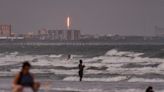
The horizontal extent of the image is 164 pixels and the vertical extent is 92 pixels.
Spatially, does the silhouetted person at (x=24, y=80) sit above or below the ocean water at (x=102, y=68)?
above

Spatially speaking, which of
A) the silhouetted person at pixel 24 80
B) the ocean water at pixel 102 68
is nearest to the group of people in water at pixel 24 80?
the silhouetted person at pixel 24 80

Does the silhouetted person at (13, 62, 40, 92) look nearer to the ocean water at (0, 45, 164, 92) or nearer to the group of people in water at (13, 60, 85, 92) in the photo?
the group of people in water at (13, 60, 85, 92)

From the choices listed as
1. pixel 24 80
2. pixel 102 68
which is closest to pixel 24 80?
pixel 24 80

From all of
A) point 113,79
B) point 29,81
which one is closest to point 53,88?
point 113,79

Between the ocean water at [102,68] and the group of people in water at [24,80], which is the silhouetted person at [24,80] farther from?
the ocean water at [102,68]

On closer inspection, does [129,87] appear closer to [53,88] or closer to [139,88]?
[139,88]

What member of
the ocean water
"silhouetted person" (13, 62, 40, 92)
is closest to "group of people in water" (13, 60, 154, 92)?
"silhouetted person" (13, 62, 40, 92)

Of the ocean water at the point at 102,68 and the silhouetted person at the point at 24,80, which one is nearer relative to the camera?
the silhouetted person at the point at 24,80

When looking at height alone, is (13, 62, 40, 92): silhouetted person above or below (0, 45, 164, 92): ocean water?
above

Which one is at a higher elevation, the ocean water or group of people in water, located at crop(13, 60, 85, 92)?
group of people in water, located at crop(13, 60, 85, 92)

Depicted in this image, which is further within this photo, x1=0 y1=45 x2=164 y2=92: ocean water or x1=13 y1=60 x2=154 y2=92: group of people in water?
x1=0 y1=45 x2=164 y2=92: ocean water

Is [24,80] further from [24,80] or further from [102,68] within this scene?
[102,68]

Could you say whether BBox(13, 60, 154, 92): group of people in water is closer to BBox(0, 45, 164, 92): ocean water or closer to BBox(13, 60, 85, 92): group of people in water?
BBox(13, 60, 85, 92): group of people in water

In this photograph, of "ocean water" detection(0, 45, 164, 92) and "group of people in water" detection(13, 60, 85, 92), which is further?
"ocean water" detection(0, 45, 164, 92)
